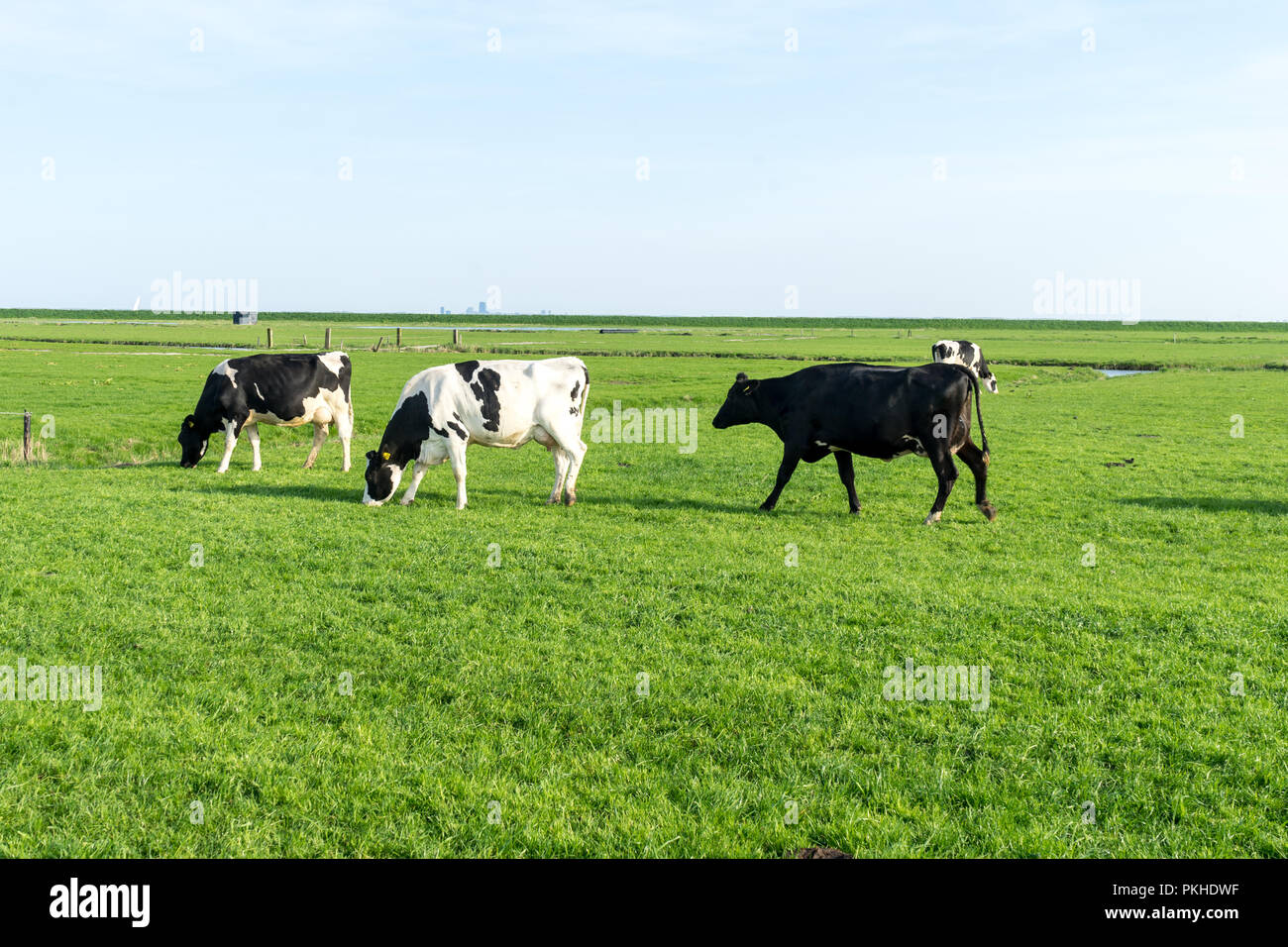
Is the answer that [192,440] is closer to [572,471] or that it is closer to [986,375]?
[572,471]

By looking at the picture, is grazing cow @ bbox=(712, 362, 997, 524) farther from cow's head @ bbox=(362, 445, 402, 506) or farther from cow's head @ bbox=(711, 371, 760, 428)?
cow's head @ bbox=(362, 445, 402, 506)

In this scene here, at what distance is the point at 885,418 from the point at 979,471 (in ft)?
6.08

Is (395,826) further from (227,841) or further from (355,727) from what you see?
(355,727)

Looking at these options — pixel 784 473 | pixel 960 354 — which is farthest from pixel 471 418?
pixel 960 354

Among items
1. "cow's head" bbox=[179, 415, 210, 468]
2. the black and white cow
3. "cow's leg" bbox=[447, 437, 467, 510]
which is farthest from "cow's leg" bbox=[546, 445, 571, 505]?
"cow's head" bbox=[179, 415, 210, 468]

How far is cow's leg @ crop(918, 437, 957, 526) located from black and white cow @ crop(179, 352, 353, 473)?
1212 cm

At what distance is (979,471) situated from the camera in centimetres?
1534

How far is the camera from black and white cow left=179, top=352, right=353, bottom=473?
19.5m

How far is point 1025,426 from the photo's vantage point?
28.9 metres

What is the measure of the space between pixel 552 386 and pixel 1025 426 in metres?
18.6

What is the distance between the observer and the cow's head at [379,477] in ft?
51.0

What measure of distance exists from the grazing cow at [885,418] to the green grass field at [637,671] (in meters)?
0.93

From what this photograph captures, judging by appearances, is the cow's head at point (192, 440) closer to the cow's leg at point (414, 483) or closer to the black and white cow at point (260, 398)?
the black and white cow at point (260, 398)
